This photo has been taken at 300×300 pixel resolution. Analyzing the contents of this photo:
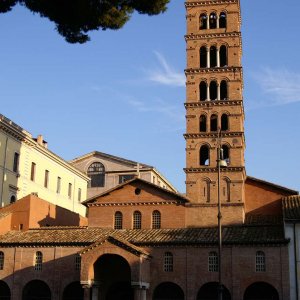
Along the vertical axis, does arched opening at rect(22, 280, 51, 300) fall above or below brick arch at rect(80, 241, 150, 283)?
below

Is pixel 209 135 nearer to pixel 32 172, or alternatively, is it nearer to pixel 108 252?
pixel 108 252

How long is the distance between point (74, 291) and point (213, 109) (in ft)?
55.0

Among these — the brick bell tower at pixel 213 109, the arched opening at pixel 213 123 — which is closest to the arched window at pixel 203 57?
the brick bell tower at pixel 213 109

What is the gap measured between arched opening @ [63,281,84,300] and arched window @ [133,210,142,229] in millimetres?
6105

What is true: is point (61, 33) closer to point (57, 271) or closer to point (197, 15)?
point (57, 271)

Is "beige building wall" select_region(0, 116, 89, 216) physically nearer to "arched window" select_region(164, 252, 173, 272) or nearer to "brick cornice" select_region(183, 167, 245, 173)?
"brick cornice" select_region(183, 167, 245, 173)

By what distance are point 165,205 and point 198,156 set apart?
440cm

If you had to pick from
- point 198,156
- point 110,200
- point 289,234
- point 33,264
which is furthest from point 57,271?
point 289,234

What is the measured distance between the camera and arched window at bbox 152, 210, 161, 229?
44.1 metres

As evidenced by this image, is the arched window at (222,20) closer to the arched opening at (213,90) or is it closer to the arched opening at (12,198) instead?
the arched opening at (213,90)

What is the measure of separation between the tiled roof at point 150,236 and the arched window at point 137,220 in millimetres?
1019

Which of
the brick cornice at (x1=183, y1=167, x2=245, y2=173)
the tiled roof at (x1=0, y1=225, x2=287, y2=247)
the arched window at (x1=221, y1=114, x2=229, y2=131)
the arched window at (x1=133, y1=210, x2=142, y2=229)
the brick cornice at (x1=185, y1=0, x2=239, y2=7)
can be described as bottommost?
the tiled roof at (x1=0, y1=225, x2=287, y2=247)

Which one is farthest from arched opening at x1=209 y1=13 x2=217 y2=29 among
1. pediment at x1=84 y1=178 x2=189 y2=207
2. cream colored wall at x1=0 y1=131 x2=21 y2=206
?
cream colored wall at x1=0 y1=131 x2=21 y2=206

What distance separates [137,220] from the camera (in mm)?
44625
